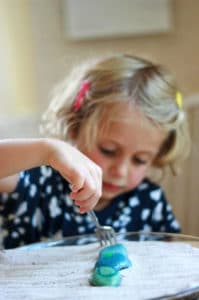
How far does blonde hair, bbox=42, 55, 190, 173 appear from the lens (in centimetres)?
76

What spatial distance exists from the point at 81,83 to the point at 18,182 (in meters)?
0.18

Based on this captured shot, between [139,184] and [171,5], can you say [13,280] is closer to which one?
[139,184]

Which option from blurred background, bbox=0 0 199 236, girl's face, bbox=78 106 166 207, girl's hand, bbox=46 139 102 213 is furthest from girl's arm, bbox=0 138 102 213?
blurred background, bbox=0 0 199 236

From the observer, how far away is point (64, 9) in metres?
1.11

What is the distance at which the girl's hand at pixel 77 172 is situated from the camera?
19.4 inches

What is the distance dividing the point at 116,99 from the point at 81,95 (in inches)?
2.4

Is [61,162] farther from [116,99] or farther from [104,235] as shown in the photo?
[116,99]

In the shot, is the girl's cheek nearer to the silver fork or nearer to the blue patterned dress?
the blue patterned dress

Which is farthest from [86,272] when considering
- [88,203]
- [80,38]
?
[80,38]

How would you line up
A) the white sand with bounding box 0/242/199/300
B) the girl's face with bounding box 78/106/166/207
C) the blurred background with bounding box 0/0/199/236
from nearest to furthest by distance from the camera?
the white sand with bounding box 0/242/199/300 → the girl's face with bounding box 78/106/166/207 → the blurred background with bounding box 0/0/199/236

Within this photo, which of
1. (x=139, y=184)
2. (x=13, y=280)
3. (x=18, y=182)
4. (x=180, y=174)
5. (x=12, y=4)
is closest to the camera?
(x=13, y=280)

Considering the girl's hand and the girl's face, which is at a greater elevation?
the girl's hand

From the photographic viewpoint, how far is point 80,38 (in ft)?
3.70

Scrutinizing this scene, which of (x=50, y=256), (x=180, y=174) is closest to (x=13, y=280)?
(x=50, y=256)
